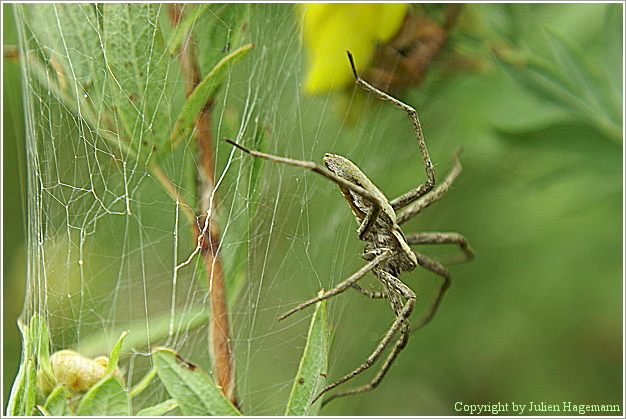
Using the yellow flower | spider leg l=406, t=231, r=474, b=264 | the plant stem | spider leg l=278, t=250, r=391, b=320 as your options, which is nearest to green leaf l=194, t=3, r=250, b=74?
the plant stem

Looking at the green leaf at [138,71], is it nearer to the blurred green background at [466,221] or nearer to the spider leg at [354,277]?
the blurred green background at [466,221]

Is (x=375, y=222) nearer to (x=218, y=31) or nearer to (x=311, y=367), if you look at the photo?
(x=311, y=367)

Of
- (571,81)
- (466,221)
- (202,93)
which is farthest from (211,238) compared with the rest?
(466,221)

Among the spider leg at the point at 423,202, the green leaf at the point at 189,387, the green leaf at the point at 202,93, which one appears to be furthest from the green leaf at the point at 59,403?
the spider leg at the point at 423,202

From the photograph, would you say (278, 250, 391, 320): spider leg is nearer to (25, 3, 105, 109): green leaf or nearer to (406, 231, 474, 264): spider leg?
(406, 231, 474, 264): spider leg

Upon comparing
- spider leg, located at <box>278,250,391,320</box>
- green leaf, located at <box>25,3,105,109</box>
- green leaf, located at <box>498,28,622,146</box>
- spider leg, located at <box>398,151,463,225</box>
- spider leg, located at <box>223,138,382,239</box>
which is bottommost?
spider leg, located at <box>278,250,391,320</box>

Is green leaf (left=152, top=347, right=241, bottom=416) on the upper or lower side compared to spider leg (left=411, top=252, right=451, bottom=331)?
upper
